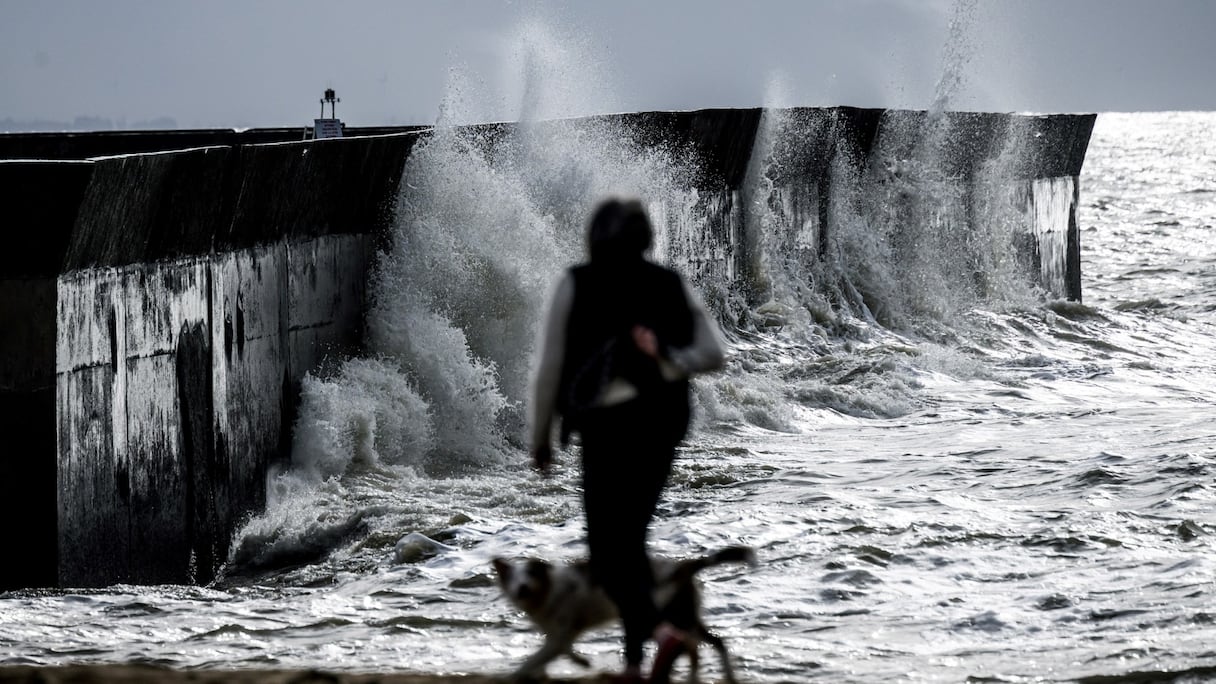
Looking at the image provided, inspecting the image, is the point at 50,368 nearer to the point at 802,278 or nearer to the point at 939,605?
the point at 939,605

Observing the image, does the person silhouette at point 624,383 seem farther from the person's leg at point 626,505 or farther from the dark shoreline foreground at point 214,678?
the dark shoreline foreground at point 214,678

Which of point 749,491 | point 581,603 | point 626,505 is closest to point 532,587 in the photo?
point 581,603

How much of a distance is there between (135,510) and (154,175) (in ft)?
5.84

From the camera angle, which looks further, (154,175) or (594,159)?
(594,159)

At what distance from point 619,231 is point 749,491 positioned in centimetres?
632

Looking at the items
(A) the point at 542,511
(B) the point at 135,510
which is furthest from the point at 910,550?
(B) the point at 135,510

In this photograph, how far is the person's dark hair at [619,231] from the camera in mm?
4426

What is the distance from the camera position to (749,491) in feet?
34.6

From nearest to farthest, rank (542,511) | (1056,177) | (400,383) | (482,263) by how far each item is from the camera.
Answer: (542,511) < (400,383) < (482,263) < (1056,177)

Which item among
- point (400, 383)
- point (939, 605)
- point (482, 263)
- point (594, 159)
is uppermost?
point (594, 159)

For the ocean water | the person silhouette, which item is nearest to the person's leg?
the person silhouette

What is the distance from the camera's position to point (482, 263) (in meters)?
13.3

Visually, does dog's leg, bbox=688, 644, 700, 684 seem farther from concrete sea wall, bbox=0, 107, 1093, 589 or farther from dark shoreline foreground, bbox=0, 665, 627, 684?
concrete sea wall, bbox=0, 107, 1093, 589

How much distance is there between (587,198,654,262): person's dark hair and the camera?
4.43 meters
